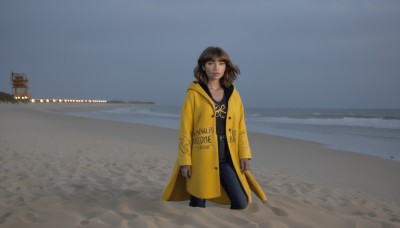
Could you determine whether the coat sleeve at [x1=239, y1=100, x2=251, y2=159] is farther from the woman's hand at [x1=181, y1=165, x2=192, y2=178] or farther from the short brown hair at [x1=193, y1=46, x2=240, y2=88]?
the woman's hand at [x1=181, y1=165, x2=192, y2=178]

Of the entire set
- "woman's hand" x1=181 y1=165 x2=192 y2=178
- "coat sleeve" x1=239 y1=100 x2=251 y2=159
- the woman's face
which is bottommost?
"woman's hand" x1=181 y1=165 x2=192 y2=178

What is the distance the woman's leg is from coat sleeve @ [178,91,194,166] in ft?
1.20

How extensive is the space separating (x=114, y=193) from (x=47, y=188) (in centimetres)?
98

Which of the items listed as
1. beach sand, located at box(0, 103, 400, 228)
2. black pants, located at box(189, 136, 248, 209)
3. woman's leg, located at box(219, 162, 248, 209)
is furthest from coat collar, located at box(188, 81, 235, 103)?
beach sand, located at box(0, 103, 400, 228)

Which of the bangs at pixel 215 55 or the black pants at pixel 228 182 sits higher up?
the bangs at pixel 215 55

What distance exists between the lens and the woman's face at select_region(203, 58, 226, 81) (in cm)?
326

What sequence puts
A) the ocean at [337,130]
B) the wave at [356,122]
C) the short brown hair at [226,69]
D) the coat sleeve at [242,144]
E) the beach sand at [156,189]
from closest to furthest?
A: the beach sand at [156,189] < the short brown hair at [226,69] < the coat sleeve at [242,144] < the ocean at [337,130] < the wave at [356,122]

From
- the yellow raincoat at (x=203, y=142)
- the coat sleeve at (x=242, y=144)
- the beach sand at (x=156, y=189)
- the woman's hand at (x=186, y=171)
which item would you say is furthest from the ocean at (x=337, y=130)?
the woman's hand at (x=186, y=171)

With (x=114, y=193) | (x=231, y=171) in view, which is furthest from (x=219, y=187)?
(x=114, y=193)

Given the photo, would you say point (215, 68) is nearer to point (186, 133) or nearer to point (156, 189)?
point (186, 133)

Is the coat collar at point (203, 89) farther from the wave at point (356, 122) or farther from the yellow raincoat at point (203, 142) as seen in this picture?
the wave at point (356, 122)

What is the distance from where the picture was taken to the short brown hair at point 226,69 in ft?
10.7

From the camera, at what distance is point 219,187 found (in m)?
3.24

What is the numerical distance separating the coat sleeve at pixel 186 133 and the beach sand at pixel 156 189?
51 centimetres
